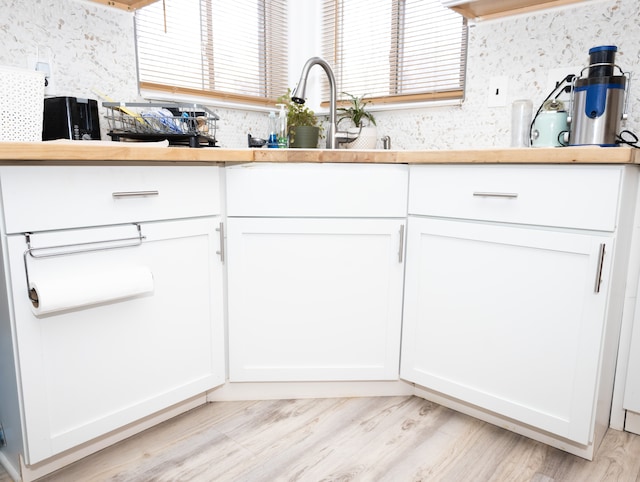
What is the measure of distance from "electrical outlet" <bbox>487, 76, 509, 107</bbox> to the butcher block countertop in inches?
22.8

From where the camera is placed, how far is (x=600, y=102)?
1255 millimetres

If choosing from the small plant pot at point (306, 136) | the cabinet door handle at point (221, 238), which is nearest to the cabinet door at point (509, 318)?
the cabinet door handle at point (221, 238)

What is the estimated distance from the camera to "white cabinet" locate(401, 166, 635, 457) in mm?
1132

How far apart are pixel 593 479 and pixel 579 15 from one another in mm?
1443

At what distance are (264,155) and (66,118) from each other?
0.60m

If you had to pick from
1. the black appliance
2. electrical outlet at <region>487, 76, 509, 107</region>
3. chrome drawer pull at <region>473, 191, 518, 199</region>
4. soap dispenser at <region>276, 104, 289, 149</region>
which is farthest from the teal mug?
the black appliance

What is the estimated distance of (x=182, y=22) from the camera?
188 centimetres

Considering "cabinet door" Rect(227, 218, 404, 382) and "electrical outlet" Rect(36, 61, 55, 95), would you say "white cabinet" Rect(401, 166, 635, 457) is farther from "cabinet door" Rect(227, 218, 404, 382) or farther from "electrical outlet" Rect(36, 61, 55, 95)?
"electrical outlet" Rect(36, 61, 55, 95)

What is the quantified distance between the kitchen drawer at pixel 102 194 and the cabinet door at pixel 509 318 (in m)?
0.69

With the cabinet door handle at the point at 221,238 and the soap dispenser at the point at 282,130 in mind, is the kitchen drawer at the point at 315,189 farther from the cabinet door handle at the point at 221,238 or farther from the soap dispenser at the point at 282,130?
the soap dispenser at the point at 282,130

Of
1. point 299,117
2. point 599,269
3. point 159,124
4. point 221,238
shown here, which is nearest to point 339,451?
point 221,238

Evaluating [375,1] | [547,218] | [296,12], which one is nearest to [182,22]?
[296,12]

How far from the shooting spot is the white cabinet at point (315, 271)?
55.4 inches

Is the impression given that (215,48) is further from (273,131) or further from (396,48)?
(396,48)
